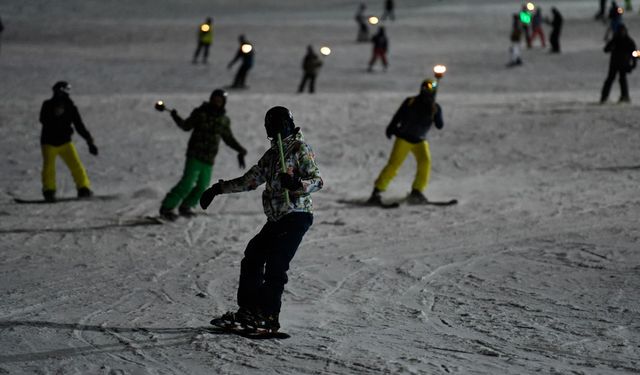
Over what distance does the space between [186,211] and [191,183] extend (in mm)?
550

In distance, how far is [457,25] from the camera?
36.6 m

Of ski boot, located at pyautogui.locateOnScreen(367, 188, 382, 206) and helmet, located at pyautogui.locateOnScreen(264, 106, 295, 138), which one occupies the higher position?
helmet, located at pyautogui.locateOnScreen(264, 106, 295, 138)

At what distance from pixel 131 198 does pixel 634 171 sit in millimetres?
7216

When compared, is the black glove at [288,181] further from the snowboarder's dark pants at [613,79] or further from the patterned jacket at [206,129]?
the snowboarder's dark pants at [613,79]

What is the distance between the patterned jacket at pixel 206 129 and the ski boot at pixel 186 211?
76 cm

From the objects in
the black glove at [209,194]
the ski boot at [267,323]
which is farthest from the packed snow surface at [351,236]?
the black glove at [209,194]

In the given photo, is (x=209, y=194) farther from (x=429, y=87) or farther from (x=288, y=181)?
(x=429, y=87)

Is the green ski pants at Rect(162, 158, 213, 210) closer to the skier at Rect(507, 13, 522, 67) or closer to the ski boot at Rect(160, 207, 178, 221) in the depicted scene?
the ski boot at Rect(160, 207, 178, 221)

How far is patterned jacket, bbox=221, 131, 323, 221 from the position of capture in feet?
21.6

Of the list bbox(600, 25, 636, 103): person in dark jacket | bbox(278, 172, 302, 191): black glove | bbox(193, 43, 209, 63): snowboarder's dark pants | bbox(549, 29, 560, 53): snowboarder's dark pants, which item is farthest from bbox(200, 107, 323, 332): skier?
bbox(549, 29, 560, 53): snowboarder's dark pants

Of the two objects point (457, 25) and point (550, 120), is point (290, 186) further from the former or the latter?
point (457, 25)

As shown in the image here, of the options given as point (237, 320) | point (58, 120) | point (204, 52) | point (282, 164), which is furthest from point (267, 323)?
point (204, 52)

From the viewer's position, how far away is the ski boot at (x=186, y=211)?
11.9 meters

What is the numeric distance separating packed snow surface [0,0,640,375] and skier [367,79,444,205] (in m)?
0.44
